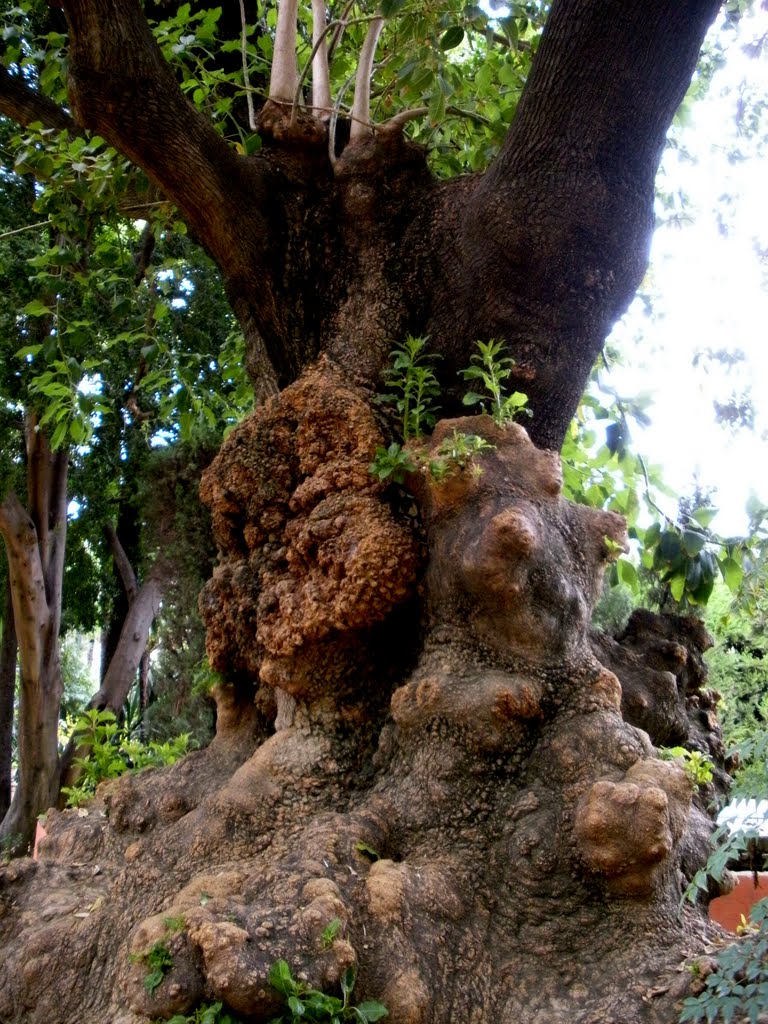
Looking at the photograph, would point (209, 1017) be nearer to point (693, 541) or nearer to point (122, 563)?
point (693, 541)

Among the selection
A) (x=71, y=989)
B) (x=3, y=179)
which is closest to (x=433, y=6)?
(x=71, y=989)

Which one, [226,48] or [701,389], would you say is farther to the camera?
[701,389]

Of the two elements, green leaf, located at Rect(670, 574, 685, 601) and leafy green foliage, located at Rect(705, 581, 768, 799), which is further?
leafy green foliage, located at Rect(705, 581, 768, 799)

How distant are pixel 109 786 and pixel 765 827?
8.29 ft

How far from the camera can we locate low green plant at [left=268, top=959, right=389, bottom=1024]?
7.22 feet

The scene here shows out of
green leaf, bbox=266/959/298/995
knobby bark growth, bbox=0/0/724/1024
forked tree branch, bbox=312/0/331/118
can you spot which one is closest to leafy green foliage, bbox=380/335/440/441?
knobby bark growth, bbox=0/0/724/1024

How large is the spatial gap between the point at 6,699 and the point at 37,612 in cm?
253

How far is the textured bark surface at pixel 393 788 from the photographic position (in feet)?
7.94

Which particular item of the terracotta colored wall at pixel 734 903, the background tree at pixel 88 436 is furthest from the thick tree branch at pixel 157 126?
the terracotta colored wall at pixel 734 903

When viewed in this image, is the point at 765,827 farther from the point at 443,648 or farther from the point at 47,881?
the point at 47,881

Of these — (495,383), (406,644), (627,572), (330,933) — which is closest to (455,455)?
(495,383)

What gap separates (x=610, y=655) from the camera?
353cm

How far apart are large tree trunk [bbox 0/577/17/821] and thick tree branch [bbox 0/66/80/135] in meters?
7.36

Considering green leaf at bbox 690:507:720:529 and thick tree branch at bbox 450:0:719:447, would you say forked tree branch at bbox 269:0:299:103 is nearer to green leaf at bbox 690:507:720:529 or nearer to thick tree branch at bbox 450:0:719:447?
thick tree branch at bbox 450:0:719:447
